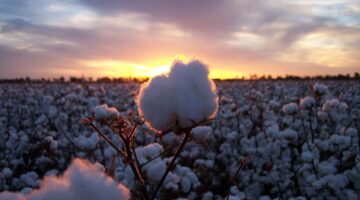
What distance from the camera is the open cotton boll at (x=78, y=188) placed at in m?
0.54

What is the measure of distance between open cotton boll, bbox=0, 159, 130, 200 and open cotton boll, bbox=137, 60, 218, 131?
1.87 ft

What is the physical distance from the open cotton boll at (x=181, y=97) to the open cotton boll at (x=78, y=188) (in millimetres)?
570

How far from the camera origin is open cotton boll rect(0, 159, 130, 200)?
0.54m

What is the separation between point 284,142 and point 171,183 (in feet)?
6.90

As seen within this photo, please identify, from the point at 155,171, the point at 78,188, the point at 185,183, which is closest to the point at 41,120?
the point at 185,183

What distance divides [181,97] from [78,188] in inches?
24.8

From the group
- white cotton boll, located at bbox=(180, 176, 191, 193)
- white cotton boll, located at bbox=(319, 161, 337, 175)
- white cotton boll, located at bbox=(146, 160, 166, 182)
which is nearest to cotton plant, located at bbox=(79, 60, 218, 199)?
white cotton boll, located at bbox=(146, 160, 166, 182)

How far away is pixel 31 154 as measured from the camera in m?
6.14

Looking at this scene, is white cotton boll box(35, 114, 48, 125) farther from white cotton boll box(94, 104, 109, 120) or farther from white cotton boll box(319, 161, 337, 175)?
white cotton boll box(94, 104, 109, 120)

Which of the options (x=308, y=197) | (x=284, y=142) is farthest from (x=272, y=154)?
(x=308, y=197)

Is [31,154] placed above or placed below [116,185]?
below

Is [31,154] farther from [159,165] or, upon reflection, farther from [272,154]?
[159,165]

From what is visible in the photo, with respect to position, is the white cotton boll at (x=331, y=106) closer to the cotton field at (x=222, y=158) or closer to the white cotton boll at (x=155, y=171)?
the cotton field at (x=222, y=158)

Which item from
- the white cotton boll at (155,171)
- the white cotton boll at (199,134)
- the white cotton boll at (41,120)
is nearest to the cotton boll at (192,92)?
the white cotton boll at (199,134)
